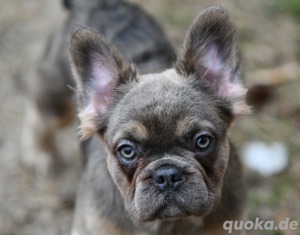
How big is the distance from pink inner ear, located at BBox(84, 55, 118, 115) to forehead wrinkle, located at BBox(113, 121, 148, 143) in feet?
1.42

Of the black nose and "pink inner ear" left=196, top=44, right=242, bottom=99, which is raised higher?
"pink inner ear" left=196, top=44, right=242, bottom=99

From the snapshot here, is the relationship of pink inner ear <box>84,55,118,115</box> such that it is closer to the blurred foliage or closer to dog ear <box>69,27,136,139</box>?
dog ear <box>69,27,136,139</box>

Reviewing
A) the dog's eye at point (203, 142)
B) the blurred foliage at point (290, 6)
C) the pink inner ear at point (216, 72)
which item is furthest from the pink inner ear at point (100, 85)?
the blurred foliage at point (290, 6)

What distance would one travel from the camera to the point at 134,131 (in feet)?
15.4

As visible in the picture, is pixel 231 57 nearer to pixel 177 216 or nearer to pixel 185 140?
pixel 185 140

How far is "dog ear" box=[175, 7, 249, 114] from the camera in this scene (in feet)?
16.3

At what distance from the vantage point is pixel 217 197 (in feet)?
15.7

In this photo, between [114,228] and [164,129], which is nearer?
[164,129]

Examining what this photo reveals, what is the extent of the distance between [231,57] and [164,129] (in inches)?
32.1

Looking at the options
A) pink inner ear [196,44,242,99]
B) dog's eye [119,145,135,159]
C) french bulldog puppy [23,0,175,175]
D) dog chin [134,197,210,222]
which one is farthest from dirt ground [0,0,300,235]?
dog's eye [119,145,135,159]

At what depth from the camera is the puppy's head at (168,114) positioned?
4.58 m

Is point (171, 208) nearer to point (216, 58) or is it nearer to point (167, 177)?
point (167, 177)

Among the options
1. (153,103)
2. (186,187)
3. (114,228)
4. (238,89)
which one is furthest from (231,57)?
(114,228)

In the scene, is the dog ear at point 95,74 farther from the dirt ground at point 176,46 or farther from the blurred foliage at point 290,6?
the blurred foliage at point 290,6
